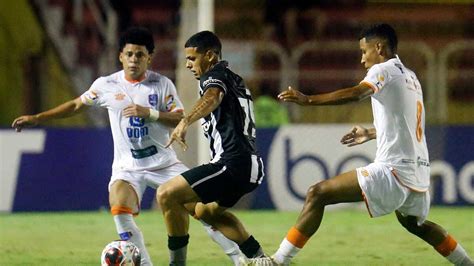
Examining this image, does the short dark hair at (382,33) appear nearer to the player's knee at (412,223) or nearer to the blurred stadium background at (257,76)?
the player's knee at (412,223)

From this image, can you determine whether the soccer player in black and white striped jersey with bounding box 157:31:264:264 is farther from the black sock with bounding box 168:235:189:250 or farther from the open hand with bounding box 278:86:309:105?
the open hand with bounding box 278:86:309:105

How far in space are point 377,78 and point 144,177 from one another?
2.27m

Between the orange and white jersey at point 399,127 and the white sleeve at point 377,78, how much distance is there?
0.04 metres

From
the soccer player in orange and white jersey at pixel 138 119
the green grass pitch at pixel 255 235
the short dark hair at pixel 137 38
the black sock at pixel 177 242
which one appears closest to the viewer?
the black sock at pixel 177 242

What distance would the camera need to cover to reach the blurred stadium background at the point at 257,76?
17.3m

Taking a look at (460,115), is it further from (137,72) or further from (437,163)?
(137,72)

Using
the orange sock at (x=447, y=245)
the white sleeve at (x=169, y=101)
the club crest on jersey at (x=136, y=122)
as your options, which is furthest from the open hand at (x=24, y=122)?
the orange sock at (x=447, y=245)

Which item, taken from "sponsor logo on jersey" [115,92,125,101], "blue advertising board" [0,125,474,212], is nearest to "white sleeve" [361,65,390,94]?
"sponsor logo on jersey" [115,92,125,101]

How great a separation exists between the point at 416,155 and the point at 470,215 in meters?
7.53

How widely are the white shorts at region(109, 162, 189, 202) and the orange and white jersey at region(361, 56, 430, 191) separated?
1895mm

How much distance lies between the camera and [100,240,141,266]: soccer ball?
8.52m

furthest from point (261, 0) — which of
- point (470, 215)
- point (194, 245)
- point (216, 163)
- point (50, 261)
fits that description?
point (216, 163)

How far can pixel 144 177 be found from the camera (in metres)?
9.72

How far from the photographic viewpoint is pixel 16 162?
1720 centimetres
